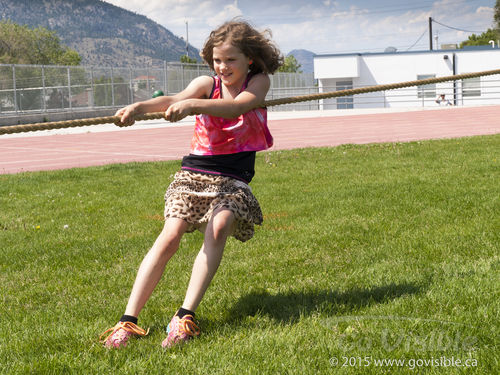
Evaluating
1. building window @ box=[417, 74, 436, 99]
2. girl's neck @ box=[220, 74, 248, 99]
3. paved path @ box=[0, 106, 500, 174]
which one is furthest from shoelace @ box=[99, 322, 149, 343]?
building window @ box=[417, 74, 436, 99]

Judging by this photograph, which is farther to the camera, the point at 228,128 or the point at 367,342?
the point at 228,128

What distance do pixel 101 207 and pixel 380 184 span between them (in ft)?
10.8

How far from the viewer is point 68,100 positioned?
92.9 feet

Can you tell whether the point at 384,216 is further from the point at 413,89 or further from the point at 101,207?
the point at 413,89

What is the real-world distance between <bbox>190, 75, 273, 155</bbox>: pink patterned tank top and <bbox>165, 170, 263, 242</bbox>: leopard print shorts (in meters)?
0.16

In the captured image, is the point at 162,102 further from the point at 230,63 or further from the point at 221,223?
the point at 221,223

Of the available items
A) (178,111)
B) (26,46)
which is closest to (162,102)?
(178,111)

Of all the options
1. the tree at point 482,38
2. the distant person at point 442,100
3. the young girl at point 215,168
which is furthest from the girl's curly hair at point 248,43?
the tree at point 482,38

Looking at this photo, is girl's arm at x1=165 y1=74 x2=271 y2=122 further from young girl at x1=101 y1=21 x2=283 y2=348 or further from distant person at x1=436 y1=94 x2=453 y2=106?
distant person at x1=436 y1=94 x2=453 y2=106

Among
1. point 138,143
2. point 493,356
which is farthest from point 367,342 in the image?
point 138,143

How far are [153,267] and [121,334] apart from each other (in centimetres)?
39

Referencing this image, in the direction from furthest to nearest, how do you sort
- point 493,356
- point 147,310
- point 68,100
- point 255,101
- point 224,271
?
point 68,100, point 224,271, point 147,310, point 255,101, point 493,356

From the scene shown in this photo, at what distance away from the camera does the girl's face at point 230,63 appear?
3.38 metres

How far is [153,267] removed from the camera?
10.9ft
